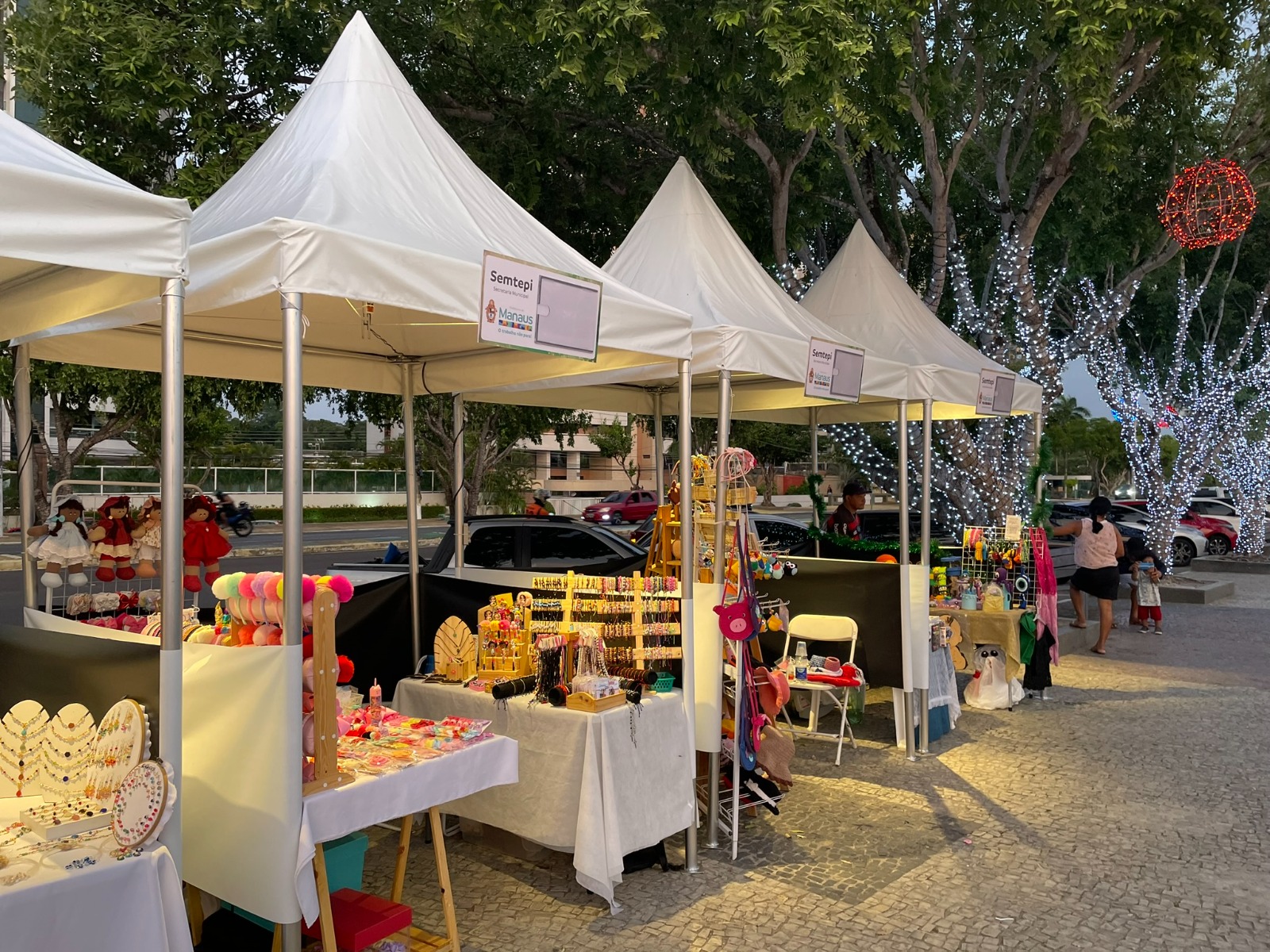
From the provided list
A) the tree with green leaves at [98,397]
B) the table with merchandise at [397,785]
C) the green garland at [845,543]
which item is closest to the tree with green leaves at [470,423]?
the tree with green leaves at [98,397]

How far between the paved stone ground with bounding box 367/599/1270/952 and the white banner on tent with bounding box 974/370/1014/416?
2.36 m

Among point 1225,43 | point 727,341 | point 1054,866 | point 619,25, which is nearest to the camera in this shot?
point 1054,866

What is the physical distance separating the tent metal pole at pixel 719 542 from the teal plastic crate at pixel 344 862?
5.49 ft

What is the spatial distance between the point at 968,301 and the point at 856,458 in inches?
90.9

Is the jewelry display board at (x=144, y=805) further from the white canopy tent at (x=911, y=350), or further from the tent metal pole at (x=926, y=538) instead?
the tent metal pole at (x=926, y=538)

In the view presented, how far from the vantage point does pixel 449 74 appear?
9250mm

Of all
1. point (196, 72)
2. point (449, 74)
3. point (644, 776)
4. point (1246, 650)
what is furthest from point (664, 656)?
point (1246, 650)

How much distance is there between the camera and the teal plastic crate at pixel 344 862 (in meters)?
3.53

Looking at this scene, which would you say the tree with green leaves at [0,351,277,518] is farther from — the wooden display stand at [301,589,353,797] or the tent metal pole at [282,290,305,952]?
Answer: the wooden display stand at [301,589,353,797]

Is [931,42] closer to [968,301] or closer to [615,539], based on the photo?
[968,301]

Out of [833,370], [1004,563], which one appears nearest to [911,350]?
[833,370]

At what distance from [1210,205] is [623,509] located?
84.6 feet

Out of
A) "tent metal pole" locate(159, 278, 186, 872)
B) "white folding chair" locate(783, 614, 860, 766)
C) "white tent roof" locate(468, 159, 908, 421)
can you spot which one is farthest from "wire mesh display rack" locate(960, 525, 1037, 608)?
"tent metal pole" locate(159, 278, 186, 872)

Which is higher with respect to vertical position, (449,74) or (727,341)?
(449,74)
